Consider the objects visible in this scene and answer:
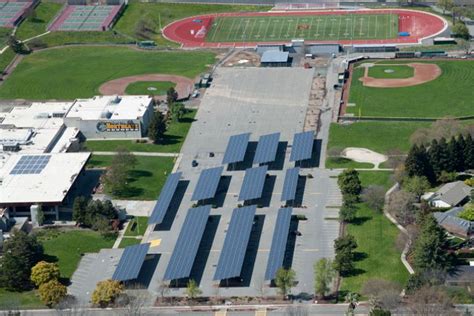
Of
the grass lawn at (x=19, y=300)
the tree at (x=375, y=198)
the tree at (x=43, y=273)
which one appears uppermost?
the tree at (x=375, y=198)

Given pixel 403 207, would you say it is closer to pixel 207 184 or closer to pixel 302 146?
pixel 302 146

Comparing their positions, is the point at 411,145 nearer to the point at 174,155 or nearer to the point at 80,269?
the point at 174,155

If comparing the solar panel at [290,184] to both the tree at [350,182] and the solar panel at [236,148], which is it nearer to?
the tree at [350,182]

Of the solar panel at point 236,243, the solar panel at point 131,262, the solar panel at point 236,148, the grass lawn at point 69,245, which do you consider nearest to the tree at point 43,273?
the grass lawn at point 69,245

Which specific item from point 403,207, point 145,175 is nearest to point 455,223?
point 403,207

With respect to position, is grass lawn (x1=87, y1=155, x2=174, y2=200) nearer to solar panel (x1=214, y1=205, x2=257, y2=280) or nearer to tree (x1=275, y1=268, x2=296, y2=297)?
solar panel (x1=214, y1=205, x2=257, y2=280)

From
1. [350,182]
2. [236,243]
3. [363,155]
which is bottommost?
[236,243]
